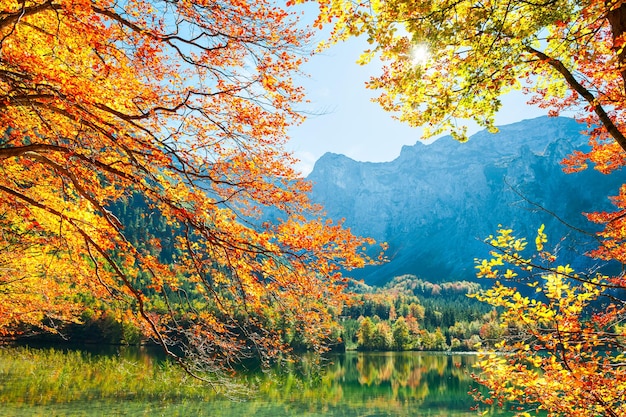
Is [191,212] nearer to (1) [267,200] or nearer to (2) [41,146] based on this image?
(1) [267,200]

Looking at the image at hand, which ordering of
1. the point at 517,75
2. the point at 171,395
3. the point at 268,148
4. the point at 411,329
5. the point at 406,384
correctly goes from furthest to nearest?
the point at 411,329 → the point at 406,384 → the point at 171,395 → the point at 268,148 → the point at 517,75

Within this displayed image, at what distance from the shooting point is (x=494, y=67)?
4070 millimetres

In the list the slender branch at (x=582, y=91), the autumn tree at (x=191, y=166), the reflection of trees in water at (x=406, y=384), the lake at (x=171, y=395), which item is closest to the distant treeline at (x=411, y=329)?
the reflection of trees in water at (x=406, y=384)

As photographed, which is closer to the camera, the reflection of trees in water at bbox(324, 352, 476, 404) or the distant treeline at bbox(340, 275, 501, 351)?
the reflection of trees in water at bbox(324, 352, 476, 404)

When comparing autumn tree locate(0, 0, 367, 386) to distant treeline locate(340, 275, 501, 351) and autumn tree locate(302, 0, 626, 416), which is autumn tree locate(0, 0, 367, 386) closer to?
autumn tree locate(302, 0, 626, 416)

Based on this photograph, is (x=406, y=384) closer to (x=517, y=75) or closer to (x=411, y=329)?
(x=517, y=75)

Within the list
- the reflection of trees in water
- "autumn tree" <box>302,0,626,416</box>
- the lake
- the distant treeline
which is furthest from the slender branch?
the distant treeline

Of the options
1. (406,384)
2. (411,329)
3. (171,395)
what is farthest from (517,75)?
(411,329)

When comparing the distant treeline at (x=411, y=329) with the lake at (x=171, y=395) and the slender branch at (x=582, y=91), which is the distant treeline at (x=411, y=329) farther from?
the slender branch at (x=582, y=91)

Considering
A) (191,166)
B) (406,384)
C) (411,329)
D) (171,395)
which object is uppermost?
(191,166)

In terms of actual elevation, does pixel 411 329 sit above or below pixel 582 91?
below

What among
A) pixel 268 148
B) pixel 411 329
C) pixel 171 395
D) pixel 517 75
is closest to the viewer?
pixel 517 75

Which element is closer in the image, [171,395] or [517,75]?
[517,75]

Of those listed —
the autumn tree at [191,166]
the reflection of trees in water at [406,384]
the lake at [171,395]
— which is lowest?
the reflection of trees in water at [406,384]
